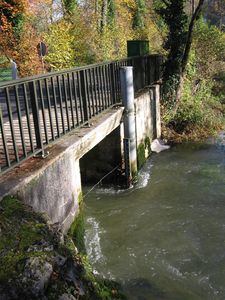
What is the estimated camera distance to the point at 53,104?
6.64 m

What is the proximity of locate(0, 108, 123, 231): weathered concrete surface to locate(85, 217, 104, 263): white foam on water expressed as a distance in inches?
35.7

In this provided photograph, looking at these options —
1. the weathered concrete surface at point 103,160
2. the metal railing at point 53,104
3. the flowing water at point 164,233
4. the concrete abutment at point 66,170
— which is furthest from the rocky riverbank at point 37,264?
the weathered concrete surface at point 103,160

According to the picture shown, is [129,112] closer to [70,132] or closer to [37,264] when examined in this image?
[70,132]

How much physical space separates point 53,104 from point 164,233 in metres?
2.99

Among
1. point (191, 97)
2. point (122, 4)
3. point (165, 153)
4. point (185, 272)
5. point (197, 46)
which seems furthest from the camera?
point (122, 4)

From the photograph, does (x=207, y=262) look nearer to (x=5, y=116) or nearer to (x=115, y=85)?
(x=115, y=85)

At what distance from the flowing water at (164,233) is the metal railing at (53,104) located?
6.75ft

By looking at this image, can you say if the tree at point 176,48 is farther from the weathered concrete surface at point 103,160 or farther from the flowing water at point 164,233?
the weathered concrete surface at point 103,160

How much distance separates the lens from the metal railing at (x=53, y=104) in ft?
15.4

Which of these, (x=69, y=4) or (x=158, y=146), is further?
(x=69, y=4)

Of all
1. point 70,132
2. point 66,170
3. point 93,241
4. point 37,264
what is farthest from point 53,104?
point 37,264

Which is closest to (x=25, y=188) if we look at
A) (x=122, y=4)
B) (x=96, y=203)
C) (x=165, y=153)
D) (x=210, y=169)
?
(x=96, y=203)

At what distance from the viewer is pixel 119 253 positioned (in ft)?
21.1

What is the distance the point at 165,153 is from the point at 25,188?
25.6 feet
